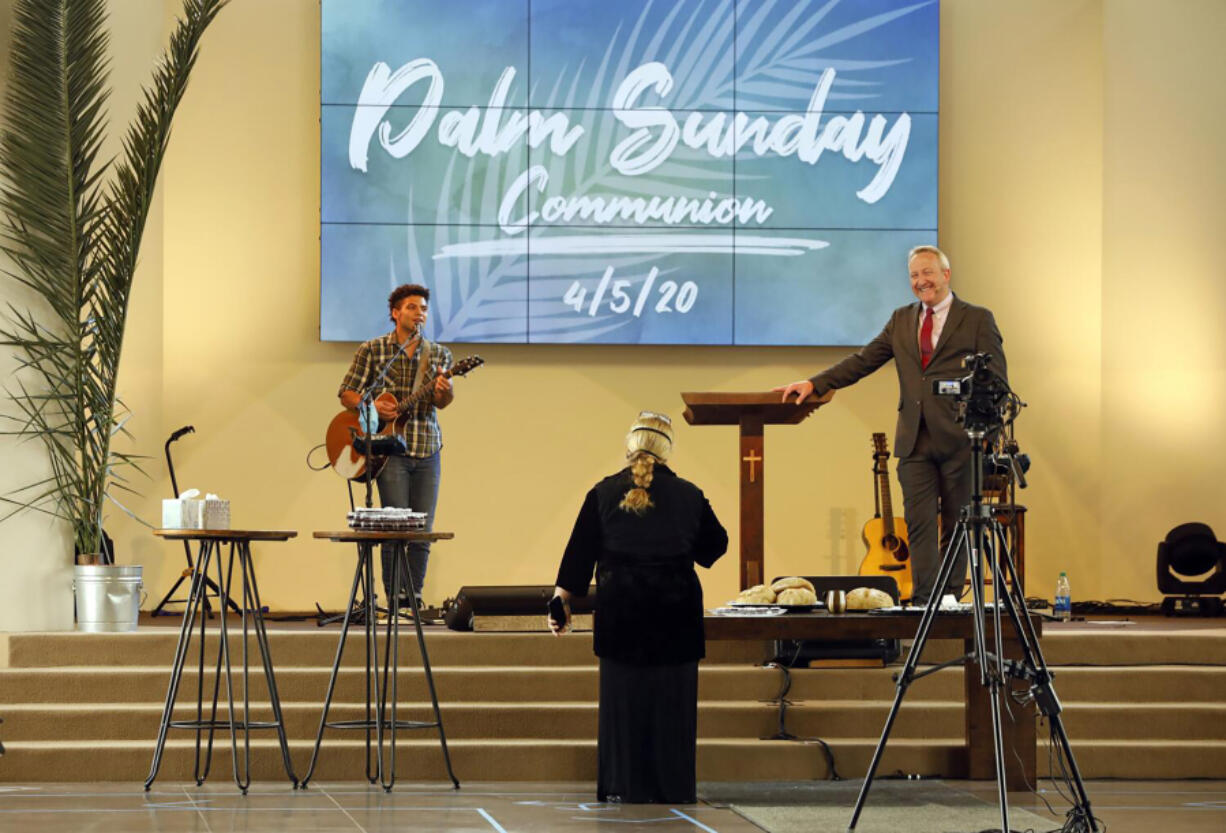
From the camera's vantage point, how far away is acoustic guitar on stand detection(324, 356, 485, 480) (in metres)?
7.36

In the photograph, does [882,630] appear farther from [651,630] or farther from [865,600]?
[651,630]

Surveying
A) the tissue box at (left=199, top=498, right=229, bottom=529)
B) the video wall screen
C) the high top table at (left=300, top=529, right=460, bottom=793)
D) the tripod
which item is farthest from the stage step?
the video wall screen

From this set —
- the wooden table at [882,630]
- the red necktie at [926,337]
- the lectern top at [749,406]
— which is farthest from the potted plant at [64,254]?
the red necktie at [926,337]

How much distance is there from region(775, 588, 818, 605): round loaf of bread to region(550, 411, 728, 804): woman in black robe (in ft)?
1.53

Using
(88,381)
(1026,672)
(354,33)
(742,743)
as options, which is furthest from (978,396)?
(354,33)

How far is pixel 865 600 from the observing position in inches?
229

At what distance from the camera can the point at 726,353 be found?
376 inches

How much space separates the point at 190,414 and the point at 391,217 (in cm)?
167

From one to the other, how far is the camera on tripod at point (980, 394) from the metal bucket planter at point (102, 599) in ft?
13.4

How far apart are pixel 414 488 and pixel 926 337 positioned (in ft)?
8.33

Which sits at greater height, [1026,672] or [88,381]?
[88,381]

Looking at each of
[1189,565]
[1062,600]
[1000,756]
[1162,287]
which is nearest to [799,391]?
[1000,756]

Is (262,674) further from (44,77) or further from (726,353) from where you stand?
(726,353)

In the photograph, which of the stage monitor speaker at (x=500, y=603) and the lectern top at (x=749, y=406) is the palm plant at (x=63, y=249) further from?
the lectern top at (x=749, y=406)
